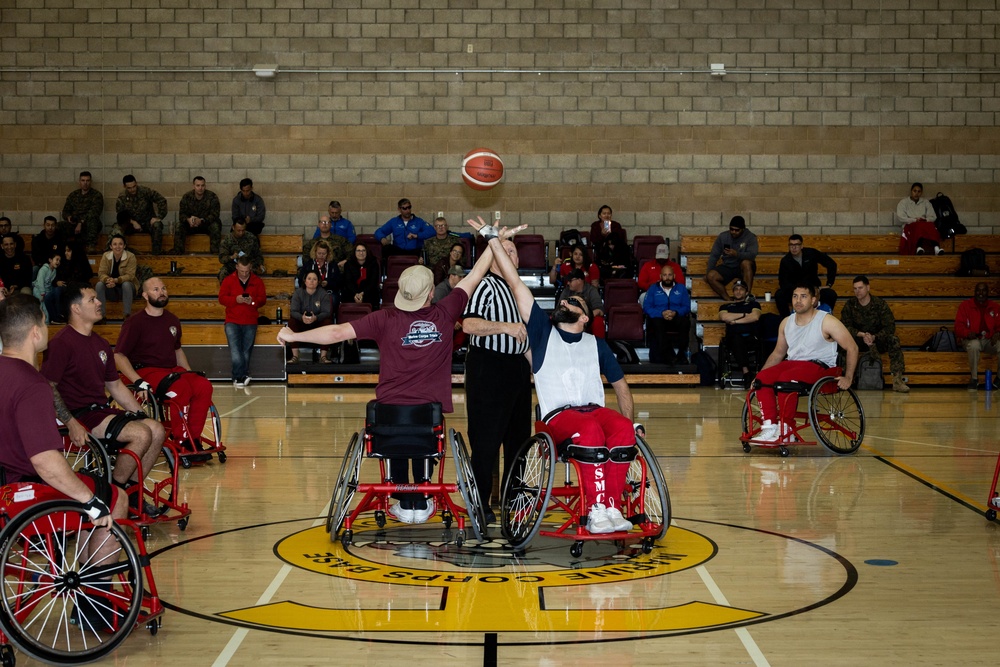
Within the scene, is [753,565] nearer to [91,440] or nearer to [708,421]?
[91,440]

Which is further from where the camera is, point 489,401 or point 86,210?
point 86,210

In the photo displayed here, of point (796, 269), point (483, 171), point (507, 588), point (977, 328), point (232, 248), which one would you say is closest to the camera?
point (507, 588)

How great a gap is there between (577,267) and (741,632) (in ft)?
33.0

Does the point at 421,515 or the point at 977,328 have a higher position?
the point at 977,328

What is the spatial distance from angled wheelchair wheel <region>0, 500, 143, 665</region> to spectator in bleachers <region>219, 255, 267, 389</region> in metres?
9.67

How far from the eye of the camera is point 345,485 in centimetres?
509

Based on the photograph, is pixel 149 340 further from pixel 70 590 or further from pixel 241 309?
pixel 241 309

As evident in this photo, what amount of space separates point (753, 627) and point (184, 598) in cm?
219

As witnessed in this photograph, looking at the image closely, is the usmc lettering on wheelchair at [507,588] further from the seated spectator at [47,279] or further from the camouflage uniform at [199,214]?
the camouflage uniform at [199,214]

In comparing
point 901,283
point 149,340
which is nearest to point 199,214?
point 149,340

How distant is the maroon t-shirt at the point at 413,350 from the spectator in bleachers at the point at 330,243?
30.6 feet

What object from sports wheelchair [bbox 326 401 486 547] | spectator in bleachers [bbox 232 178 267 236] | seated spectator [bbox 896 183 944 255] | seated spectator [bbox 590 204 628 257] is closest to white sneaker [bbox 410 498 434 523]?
sports wheelchair [bbox 326 401 486 547]

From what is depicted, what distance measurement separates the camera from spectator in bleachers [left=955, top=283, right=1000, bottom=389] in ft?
44.0

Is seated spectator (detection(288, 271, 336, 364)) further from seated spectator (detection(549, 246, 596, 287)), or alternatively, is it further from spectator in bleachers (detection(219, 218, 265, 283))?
seated spectator (detection(549, 246, 596, 287))
